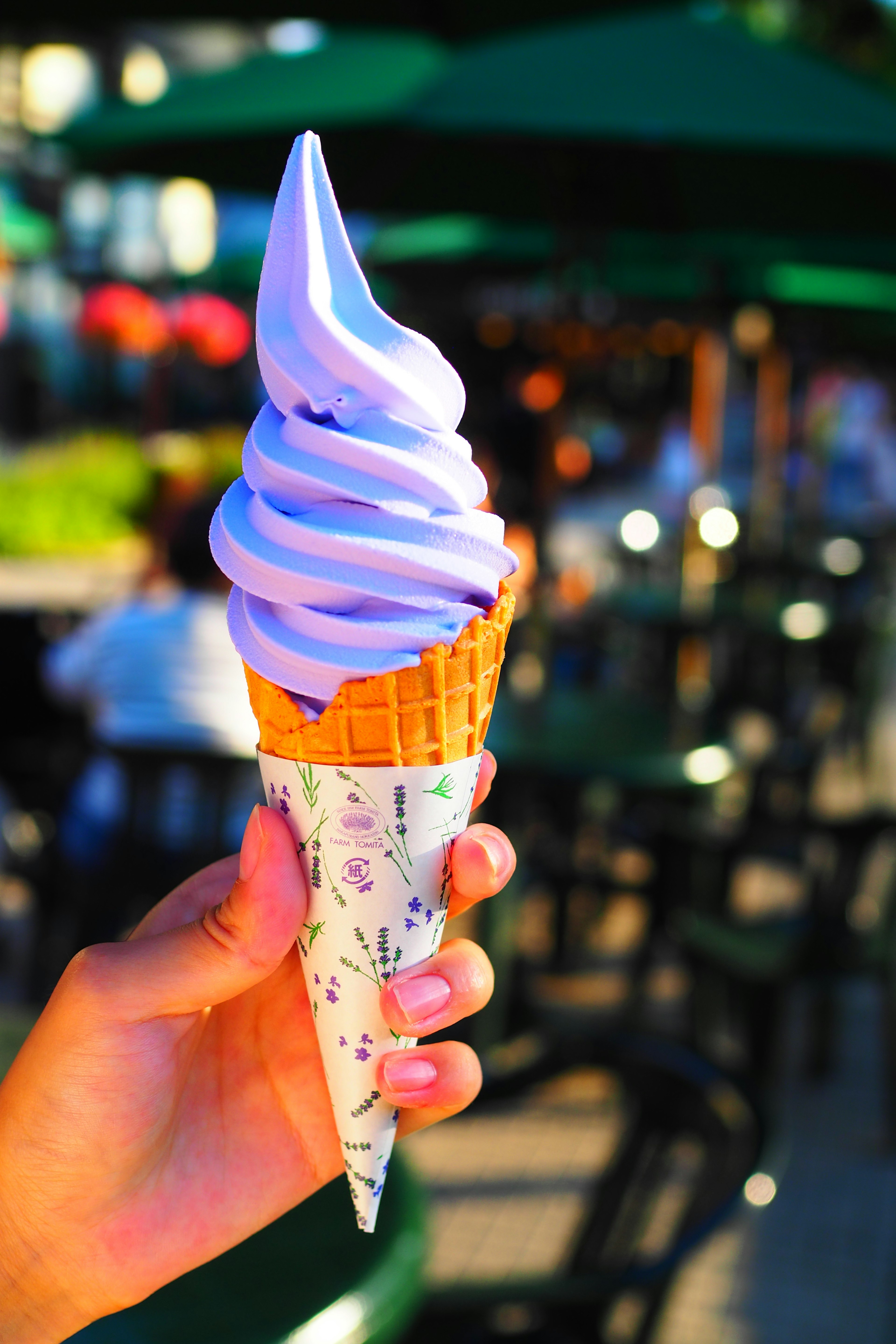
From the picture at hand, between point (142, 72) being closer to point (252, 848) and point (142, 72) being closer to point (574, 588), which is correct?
point (574, 588)

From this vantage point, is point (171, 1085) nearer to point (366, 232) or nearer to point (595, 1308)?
point (595, 1308)

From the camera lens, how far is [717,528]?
5156 millimetres

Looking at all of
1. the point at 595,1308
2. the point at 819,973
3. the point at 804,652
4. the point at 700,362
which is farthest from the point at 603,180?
the point at 700,362

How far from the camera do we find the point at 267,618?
52.9 inches

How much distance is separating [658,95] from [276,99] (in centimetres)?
115

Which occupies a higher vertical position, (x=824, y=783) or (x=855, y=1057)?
(x=855, y=1057)

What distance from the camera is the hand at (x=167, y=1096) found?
1230 mm

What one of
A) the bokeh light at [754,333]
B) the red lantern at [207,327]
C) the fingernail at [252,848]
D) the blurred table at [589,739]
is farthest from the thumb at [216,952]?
the red lantern at [207,327]

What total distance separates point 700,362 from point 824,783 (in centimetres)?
415

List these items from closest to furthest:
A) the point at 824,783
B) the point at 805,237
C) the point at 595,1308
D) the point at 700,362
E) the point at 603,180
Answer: the point at 595,1308
the point at 603,180
the point at 805,237
the point at 824,783
the point at 700,362

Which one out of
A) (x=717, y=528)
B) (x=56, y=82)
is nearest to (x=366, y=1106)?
(x=717, y=528)

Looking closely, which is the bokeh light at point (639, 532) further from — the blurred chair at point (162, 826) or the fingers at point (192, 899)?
the fingers at point (192, 899)

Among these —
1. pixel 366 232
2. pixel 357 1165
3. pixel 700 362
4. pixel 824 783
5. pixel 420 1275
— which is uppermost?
pixel 357 1165

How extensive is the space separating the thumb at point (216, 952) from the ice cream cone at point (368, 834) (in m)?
0.08
